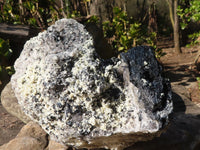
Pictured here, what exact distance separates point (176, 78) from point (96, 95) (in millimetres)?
3549

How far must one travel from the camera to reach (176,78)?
4.71 meters

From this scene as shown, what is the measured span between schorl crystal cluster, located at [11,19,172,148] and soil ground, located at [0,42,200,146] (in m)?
1.38

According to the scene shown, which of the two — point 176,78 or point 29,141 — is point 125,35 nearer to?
point 176,78

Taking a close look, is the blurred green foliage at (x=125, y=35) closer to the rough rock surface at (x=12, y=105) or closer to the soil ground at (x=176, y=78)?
the soil ground at (x=176, y=78)

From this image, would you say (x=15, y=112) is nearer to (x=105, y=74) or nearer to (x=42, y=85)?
(x=42, y=85)

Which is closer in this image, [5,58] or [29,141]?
[29,141]

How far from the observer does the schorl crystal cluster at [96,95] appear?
1462 mm

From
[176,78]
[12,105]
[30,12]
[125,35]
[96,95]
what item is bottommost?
[176,78]

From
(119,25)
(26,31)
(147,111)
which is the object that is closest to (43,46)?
(147,111)

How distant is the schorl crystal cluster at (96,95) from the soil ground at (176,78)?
4.52ft

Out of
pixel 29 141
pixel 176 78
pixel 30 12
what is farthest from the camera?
pixel 30 12

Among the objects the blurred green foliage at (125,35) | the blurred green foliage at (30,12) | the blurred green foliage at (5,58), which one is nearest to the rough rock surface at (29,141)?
the blurred green foliage at (5,58)

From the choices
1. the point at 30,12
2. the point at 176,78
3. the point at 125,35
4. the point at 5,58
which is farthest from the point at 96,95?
the point at 30,12

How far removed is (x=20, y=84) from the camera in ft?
5.93
